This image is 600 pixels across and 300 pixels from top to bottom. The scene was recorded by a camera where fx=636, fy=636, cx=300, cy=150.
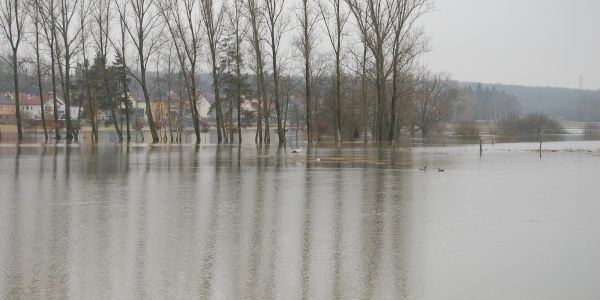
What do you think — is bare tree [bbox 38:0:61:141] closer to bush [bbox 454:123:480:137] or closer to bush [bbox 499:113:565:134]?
bush [bbox 454:123:480:137]

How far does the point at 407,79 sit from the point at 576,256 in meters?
62.3

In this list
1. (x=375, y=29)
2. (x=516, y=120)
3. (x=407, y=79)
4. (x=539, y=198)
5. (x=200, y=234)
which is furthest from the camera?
(x=516, y=120)

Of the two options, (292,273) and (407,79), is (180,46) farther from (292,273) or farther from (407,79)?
(292,273)

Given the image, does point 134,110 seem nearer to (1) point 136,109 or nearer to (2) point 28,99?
(1) point 136,109

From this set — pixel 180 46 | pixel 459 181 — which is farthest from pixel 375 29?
pixel 459 181

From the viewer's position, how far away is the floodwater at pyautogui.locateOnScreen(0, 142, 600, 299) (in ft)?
22.9

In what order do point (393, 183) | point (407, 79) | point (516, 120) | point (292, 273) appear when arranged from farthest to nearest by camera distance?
point (516, 120) → point (407, 79) → point (393, 183) → point (292, 273)

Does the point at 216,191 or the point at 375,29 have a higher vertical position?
the point at 375,29

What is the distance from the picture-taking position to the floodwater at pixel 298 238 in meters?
6.98

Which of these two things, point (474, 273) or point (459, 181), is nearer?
point (474, 273)

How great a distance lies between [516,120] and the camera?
103 metres

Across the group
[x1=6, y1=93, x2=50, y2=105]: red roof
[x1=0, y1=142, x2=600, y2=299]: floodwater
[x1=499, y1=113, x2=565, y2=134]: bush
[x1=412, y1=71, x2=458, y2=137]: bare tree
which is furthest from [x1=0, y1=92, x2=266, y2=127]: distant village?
[x1=0, y1=142, x2=600, y2=299]: floodwater

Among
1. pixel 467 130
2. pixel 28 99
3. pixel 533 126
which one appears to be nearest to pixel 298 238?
pixel 467 130

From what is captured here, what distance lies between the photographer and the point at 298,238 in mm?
9570
